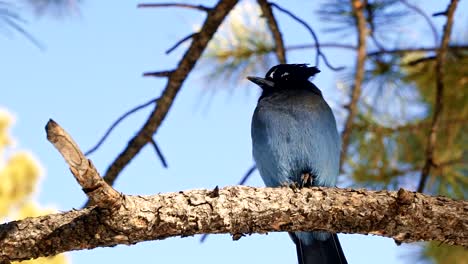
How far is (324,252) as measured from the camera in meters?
3.54

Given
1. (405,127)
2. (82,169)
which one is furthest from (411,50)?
(82,169)

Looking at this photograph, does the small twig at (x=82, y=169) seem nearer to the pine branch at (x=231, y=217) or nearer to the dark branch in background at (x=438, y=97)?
the pine branch at (x=231, y=217)

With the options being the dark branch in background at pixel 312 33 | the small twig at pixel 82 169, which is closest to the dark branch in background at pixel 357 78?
the dark branch in background at pixel 312 33

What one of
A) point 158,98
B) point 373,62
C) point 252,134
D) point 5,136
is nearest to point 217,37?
point 373,62

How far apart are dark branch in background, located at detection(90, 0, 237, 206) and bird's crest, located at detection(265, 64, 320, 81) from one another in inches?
16.6

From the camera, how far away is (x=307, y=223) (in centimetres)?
297

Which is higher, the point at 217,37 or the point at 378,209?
the point at 217,37

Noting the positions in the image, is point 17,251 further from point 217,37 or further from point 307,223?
point 217,37

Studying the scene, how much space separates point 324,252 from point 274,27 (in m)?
1.48

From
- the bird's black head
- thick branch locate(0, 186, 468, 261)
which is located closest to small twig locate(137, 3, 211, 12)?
the bird's black head

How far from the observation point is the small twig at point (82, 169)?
2330mm

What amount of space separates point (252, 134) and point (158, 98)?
66cm

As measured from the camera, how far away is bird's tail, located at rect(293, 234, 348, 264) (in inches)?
139

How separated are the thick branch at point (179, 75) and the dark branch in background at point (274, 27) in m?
0.24
